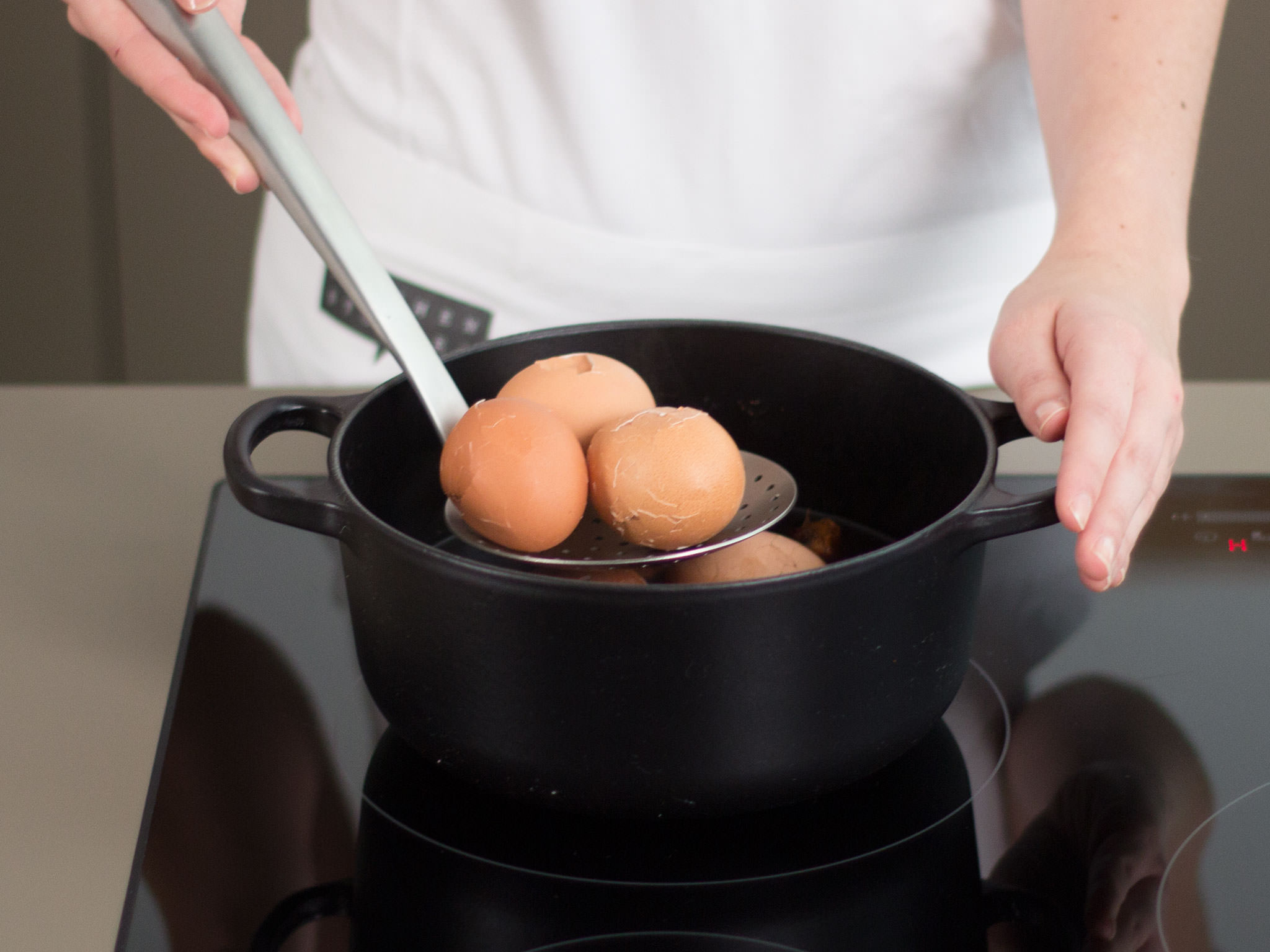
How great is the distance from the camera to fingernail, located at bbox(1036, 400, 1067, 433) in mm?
567

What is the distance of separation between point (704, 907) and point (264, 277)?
756mm

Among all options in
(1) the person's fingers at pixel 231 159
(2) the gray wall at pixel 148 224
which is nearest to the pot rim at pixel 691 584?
(1) the person's fingers at pixel 231 159

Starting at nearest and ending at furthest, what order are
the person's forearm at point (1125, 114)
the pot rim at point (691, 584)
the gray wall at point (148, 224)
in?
the pot rim at point (691, 584) → the person's forearm at point (1125, 114) → the gray wall at point (148, 224)

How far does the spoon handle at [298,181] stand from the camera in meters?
0.59

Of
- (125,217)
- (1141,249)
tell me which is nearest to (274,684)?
(1141,249)

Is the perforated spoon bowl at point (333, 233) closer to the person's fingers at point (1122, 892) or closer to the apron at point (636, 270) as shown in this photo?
the person's fingers at point (1122, 892)

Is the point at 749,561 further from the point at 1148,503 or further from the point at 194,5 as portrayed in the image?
the point at 194,5

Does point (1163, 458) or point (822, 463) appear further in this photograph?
point (822, 463)

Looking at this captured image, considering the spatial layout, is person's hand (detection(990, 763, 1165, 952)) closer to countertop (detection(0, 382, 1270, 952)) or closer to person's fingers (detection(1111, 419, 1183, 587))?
person's fingers (detection(1111, 419, 1183, 587))

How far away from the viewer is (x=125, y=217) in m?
2.09

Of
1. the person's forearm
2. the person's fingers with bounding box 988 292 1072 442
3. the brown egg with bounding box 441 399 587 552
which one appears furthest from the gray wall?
the brown egg with bounding box 441 399 587 552

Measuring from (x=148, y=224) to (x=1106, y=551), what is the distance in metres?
1.93

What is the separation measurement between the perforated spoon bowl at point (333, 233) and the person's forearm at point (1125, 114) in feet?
0.84

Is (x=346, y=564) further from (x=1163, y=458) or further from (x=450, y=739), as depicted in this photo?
(x=1163, y=458)
